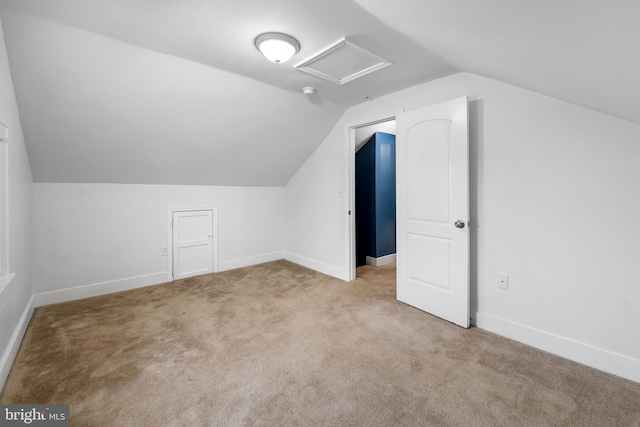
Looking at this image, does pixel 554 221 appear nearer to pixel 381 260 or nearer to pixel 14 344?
pixel 381 260

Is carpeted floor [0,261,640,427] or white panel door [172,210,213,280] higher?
white panel door [172,210,213,280]

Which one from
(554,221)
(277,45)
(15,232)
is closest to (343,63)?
(277,45)

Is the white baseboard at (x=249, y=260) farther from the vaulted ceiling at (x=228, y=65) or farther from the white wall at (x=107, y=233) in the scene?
the vaulted ceiling at (x=228, y=65)

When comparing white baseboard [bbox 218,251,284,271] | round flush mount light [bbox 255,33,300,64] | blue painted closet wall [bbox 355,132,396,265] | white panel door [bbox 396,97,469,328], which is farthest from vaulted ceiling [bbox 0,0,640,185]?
white baseboard [bbox 218,251,284,271]

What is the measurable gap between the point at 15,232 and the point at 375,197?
3776 mm

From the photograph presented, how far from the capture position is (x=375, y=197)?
14.1 ft

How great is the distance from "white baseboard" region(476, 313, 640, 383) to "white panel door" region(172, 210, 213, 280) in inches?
130

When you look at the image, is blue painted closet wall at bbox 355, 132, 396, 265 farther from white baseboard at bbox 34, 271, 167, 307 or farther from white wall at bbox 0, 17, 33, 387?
white wall at bbox 0, 17, 33, 387

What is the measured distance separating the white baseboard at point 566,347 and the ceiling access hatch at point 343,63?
2.27 m

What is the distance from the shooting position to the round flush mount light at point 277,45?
1898 millimetres

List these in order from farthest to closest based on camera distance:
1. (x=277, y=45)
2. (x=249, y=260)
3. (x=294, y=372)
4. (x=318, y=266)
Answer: (x=249, y=260), (x=318, y=266), (x=277, y=45), (x=294, y=372)

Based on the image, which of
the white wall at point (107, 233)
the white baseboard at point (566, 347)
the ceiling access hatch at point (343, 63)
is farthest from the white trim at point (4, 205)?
the white baseboard at point (566, 347)

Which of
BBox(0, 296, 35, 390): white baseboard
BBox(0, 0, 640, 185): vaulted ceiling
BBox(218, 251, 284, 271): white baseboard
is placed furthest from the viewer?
BBox(218, 251, 284, 271): white baseboard

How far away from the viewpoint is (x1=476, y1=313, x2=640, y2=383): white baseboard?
1.78 meters
